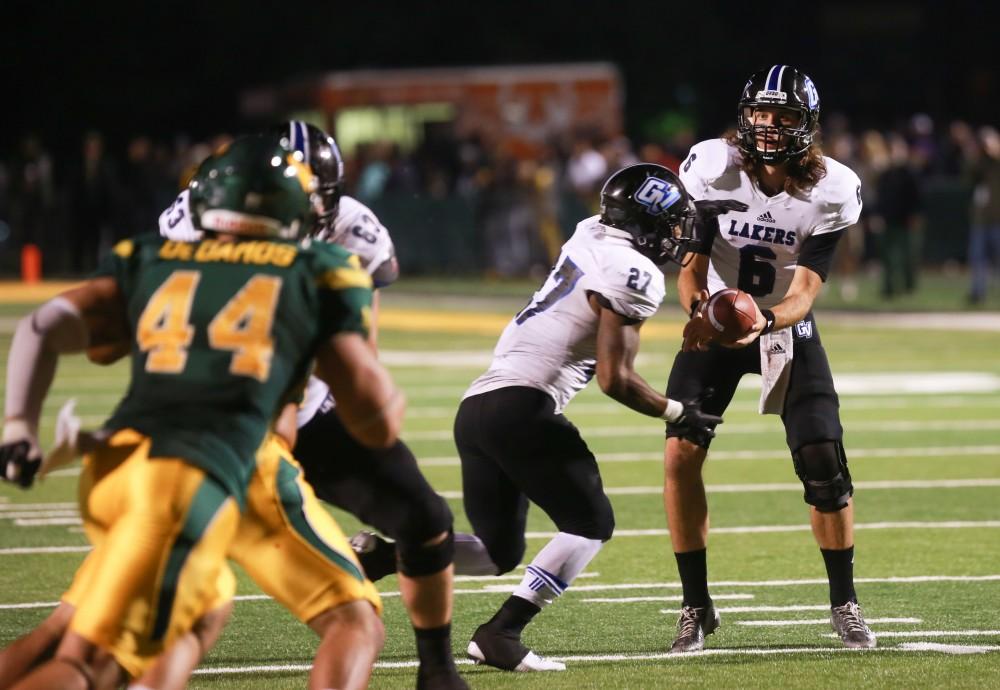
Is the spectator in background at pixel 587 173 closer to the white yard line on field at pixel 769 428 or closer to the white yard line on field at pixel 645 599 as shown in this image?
the white yard line on field at pixel 769 428

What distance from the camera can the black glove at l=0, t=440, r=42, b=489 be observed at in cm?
Answer: 390

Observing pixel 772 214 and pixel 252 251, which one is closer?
pixel 252 251

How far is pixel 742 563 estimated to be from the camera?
723cm

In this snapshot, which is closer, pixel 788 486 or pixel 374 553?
pixel 374 553

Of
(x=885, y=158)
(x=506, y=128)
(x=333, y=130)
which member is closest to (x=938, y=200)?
(x=885, y=158)

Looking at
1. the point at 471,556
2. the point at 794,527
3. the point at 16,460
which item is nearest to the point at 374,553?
the point at 471,556

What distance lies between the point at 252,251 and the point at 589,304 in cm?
175

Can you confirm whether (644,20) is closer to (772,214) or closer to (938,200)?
(938,200)

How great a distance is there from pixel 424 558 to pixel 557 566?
2.29 feet

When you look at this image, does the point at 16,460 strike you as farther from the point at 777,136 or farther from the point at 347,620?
the point at 777,136

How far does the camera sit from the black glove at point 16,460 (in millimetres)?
3898

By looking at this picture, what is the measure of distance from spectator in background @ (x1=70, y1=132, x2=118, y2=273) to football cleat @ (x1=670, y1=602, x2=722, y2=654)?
62.0 ft

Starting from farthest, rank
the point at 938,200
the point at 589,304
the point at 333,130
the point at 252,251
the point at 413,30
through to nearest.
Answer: the point at 413,30 < the point at 333,130 < the point at 938,200 < the point at 589,304 < the point at 252,251

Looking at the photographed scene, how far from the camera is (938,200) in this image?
79.6 feet
